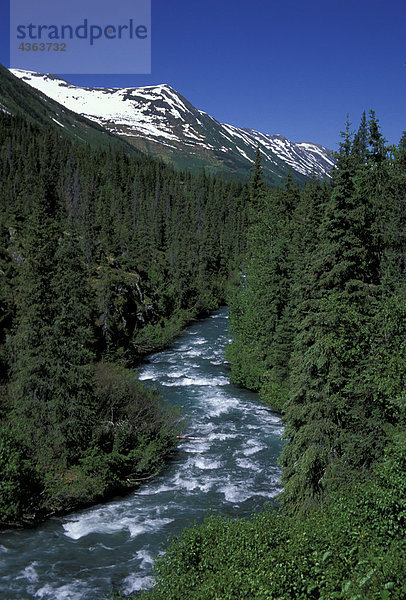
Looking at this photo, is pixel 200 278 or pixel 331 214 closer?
pixel 331 214

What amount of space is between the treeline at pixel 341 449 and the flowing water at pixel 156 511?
2.39 meters

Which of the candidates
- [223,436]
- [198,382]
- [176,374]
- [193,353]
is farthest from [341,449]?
[193,353]

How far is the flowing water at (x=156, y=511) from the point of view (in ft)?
53.7

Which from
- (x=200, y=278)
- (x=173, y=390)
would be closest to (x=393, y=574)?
(x=173, y=390)

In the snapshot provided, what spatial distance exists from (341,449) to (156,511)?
31.7 ft

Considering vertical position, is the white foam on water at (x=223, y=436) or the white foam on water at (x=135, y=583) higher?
the white foam on water at (x=223, y=436)

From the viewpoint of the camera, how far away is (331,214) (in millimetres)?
17047

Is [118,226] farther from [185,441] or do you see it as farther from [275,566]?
[275,566]

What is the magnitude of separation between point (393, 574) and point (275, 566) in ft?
8.71

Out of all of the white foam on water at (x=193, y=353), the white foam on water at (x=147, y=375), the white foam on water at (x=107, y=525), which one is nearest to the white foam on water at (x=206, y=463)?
the white foam on water at (x=107, y=525)

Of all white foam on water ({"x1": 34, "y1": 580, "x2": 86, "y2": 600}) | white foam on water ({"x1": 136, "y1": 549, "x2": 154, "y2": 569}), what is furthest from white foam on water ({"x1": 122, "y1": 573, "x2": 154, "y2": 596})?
white foam on water ({"x1": 34, "y1": 580, "x2": 86, "y2": 600})

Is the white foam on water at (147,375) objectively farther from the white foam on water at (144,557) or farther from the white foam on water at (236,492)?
the white foam on water at (144,557)

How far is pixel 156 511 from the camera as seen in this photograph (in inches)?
826

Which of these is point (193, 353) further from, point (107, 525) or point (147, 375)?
point (107, 525)
